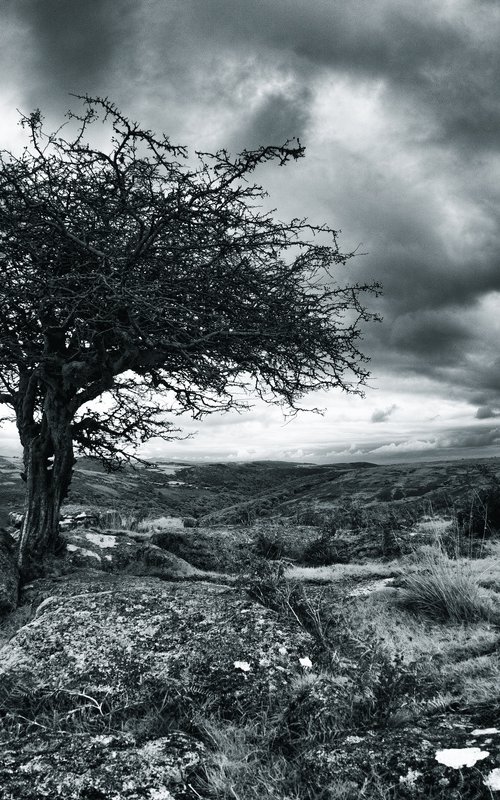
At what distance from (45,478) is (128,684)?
6.27m

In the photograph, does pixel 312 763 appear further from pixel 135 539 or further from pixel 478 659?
pixel 135 539

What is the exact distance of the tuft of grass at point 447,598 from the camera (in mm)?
5461

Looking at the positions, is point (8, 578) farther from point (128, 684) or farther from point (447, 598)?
point (447, 598)

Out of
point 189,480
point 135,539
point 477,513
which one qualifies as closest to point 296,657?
point 135,539

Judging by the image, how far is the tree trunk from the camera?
8.63 metres

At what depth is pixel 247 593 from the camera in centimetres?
511

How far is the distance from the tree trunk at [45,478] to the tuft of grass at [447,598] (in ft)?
19.4

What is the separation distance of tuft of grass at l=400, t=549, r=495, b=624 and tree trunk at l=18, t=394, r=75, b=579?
591 cm

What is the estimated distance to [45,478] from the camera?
29.1ft

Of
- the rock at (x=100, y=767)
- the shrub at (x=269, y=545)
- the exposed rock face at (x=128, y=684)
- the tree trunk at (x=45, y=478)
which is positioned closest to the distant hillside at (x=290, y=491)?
the tree trunk at (x=45, y=478)

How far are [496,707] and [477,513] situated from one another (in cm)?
1085

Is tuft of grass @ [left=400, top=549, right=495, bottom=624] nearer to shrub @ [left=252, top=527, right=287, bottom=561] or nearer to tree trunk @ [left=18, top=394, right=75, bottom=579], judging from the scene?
shrub @ [left=252, top=527, right=287, bottom=561]

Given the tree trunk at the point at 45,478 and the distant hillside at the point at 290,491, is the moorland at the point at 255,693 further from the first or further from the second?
the distant hillside at the point at 290,491

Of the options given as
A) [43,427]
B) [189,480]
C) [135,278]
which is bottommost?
[189,480]
